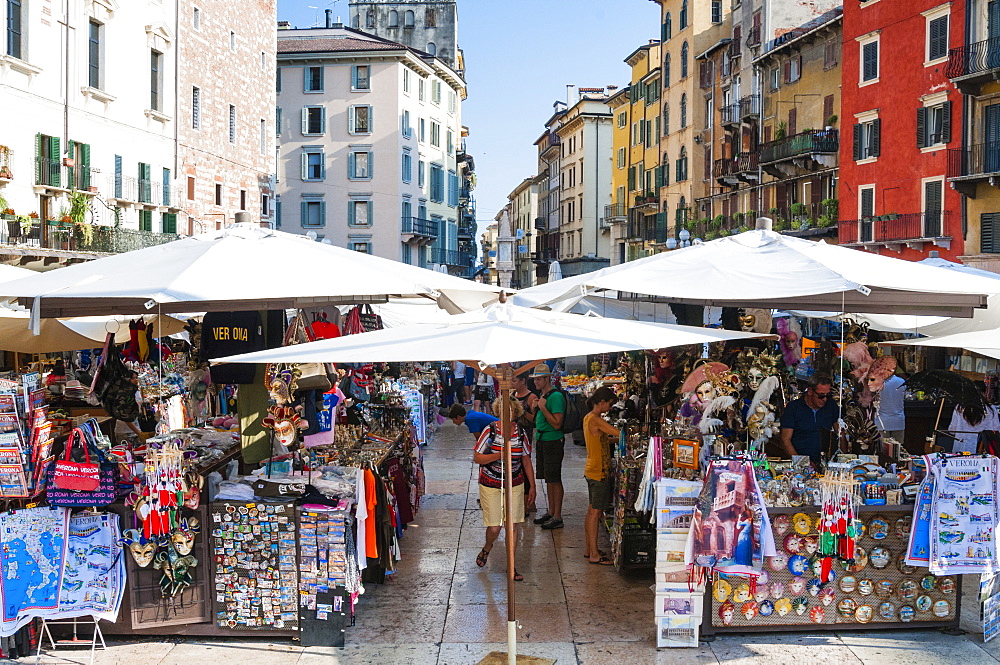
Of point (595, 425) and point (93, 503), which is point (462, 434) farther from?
point (93, 503)

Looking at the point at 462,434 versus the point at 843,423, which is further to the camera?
the point at 462,434

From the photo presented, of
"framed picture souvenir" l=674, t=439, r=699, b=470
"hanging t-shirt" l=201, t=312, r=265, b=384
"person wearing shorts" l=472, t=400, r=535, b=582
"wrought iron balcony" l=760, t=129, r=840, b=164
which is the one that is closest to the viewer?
"framed picture souvenir" l=674, t=439, r=699, b=470

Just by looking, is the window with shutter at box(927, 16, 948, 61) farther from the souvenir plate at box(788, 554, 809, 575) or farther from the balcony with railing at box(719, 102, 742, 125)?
the souvenir plate at box(788, 554, 809, 575)

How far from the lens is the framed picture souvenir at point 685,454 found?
23.4 ft

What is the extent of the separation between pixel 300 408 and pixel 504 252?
14.7m

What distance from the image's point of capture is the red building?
26.4 meters

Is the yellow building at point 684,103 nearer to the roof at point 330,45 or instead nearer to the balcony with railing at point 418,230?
the balcony with railing at point 418,230

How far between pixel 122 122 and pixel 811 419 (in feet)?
77.9

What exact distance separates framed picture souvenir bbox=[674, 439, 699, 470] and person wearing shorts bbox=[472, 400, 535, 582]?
1.53m

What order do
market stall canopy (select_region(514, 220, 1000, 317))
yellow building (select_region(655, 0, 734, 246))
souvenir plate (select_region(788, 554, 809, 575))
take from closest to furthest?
market stall canopy (select_region(514, 220, 1000, 317)), souvenir plate (select_region(788, 554, 809, 575)), yellow building (select_region(655, 0, 734, 246))

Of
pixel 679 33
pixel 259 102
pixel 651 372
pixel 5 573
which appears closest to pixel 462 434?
pixel 651 372

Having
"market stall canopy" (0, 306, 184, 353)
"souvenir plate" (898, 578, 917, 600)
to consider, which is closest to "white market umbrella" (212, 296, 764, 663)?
"souvenir plate" (898, 578, 917, 600)

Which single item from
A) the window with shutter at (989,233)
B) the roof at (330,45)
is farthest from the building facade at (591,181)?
the window with shutter at (989,233)

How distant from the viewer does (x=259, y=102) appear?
3834 cm
